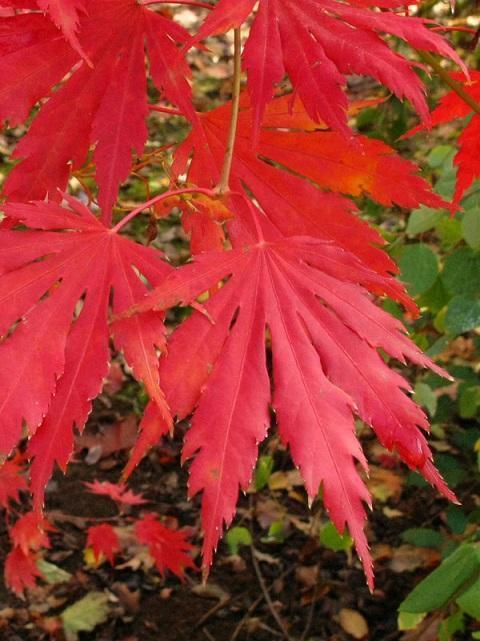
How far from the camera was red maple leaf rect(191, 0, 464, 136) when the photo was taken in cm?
68

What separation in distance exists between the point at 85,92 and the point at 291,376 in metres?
0.35

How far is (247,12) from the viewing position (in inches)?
26.3

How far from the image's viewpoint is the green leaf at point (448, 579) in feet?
4.02

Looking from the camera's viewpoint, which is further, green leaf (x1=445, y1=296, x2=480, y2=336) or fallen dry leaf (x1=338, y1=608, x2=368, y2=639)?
fallen dry leaf (x1=338, y1=608, x2=368, y2=639)

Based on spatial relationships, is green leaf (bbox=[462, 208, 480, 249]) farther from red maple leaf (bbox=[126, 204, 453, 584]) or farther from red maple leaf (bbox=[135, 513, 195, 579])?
red maple leaf (bbox=[135, 513, 195, 579])

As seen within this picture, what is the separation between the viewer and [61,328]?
2.24 feet

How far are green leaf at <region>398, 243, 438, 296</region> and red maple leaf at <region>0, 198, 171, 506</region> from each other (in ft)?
3.25

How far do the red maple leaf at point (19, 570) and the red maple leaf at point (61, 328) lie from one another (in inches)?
67.2

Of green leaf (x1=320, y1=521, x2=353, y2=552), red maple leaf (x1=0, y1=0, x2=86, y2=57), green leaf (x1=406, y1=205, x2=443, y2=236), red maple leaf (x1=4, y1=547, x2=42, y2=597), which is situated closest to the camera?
red maple leaf (x1=0, y1=0, x2=86, y2=57)

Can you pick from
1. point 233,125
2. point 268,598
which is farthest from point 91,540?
point 233,125

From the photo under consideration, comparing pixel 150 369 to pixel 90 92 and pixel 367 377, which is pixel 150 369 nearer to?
pixel 367 377

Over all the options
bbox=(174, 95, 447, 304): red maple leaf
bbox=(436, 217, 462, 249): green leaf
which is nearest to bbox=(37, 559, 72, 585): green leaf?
bbox=(436, 217, 462, 249): green leaf

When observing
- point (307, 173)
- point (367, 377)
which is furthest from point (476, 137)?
point (367, 377)

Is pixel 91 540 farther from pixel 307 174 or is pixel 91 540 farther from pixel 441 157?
pixel 307 174
